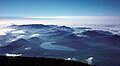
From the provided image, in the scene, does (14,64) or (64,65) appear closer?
(14,64)

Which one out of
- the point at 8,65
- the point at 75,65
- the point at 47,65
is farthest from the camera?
the point at 75,65

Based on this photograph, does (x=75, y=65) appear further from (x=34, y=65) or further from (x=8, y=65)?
(x=8, y=65)

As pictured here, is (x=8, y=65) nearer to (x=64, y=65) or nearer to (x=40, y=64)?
(x=40, y=64)

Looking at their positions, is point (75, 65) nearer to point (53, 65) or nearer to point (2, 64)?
point (53, 65)

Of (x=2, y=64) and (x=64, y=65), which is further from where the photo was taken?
(x=64, y=65)

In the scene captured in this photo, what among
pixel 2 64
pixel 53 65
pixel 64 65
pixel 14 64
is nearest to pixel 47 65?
pixel 53 65

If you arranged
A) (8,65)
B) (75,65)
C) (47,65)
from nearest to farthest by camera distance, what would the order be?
(8,65) < (47,65) < (75,65)

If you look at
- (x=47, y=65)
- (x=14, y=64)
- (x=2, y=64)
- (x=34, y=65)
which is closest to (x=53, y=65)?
(x=47, y=65)

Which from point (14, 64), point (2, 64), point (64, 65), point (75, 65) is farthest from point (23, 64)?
point (75, 65)
